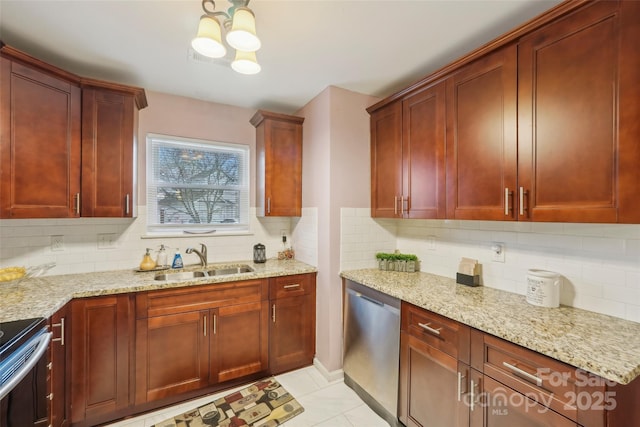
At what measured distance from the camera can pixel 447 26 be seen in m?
1.67

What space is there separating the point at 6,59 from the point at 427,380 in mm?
3154

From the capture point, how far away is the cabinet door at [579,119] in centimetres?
116

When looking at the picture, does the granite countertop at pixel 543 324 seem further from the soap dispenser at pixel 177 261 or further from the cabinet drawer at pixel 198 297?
the soap dispenser at pixel 177 261

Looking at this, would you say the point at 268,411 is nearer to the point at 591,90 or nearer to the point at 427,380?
the point at 427,380

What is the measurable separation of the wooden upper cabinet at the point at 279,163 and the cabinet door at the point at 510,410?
2.01 meters

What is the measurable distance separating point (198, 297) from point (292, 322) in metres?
0.84

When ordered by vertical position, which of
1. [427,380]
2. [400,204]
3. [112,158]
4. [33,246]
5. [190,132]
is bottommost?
[427,380]

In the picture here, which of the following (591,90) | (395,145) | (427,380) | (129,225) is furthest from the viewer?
(129,225)

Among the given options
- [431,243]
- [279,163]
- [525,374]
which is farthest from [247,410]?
[279,163]

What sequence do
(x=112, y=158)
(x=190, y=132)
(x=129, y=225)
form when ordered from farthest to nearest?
(x=190, y=132)
(x=129, y=225)
(x=112, y=158)

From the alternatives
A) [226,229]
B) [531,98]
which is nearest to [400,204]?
[531,98]

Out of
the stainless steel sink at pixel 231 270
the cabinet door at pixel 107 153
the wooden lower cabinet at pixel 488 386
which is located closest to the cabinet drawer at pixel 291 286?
the stainless steel sink at pixel 231 270

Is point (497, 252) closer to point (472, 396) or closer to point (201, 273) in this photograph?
point (472, 396)

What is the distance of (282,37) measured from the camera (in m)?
1.77
